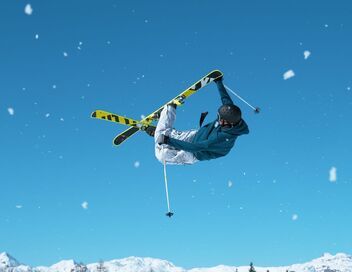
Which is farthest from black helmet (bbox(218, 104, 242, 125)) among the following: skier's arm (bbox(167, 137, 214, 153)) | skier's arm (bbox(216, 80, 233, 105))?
skier's arm (bbox(167, 137, 214, 153))

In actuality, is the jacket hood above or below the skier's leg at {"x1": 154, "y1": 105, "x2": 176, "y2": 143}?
below

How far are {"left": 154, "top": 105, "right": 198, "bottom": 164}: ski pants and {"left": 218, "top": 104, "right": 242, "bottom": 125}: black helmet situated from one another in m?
1.20

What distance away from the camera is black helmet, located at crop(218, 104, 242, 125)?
8344 millimetres

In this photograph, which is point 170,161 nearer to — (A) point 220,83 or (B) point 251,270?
(A) point 220,83

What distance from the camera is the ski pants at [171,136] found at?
30.5ft

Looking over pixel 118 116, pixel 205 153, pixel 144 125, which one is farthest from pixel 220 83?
pixel 118 116

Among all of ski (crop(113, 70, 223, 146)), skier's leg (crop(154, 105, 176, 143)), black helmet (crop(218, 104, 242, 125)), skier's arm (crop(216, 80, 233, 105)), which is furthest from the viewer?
ski (crop(113, 70, 223, 146))

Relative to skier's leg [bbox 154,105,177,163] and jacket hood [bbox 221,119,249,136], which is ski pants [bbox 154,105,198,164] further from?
jacket hood [bbox 221,119,249,136]

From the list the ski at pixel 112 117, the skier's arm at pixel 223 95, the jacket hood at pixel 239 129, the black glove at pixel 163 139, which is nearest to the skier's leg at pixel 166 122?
the black glove at pixel 163 139

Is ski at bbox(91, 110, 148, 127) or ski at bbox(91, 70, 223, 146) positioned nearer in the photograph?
ski at bbox(91, 70, 223, 146)

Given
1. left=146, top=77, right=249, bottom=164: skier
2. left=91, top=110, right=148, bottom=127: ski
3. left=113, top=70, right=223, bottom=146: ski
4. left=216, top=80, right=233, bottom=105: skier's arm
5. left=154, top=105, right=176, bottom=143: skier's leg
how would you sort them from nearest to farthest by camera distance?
left=146, top=77, right=249, bottom=164: skier, left=216, top=80, right=233, bottom=105: skier's arm, left=154, top=105, right=176, bottom=143: skier's leg, left=113, top=70, right=223, bottom=146: ski, left=91, top=110, right=148, bottom=127: ski

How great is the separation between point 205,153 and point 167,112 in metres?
1.01

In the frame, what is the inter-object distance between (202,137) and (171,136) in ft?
2.01

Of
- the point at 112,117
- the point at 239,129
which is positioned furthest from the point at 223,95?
the point at 112,117
